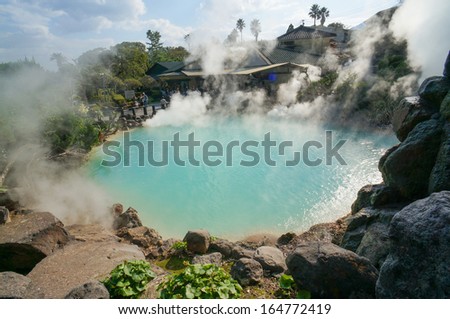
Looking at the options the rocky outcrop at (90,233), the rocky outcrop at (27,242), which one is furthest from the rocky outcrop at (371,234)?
the rocky outcrop at (27,242)

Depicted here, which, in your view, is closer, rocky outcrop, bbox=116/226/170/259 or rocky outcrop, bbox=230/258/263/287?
rocky outcrop, bbox=230/258/263/287

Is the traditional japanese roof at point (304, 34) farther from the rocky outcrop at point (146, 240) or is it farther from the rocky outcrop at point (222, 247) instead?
the rocky outcrop at point (222, 247)

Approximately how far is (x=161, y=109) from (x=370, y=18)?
25.7 meters

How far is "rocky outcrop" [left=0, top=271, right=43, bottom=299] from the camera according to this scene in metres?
4.59

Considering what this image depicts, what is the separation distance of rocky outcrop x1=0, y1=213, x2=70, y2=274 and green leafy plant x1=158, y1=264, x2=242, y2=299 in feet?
13.7

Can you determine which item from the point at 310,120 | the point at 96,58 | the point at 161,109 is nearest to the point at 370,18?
the point at 310,120

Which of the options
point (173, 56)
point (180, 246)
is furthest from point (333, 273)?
point (173, 56)

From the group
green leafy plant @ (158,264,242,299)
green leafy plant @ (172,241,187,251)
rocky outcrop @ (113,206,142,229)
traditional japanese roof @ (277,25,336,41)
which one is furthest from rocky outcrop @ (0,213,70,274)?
traditional japanese roof @ (277,25,336,41)

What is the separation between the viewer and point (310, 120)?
2227cm

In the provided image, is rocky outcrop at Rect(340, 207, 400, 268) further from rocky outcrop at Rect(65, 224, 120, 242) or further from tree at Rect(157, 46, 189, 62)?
tree at Rect(157, 46, 189, 62)

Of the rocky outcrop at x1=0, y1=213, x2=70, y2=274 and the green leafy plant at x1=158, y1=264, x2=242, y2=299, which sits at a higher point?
the green leafy plant at x1=158, y1=264, x2=242, y2=299

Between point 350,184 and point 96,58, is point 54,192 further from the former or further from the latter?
point 96,58

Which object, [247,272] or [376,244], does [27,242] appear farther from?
[376,244]

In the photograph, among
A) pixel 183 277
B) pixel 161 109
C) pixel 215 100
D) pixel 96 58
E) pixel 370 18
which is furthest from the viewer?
pixel 96 58
